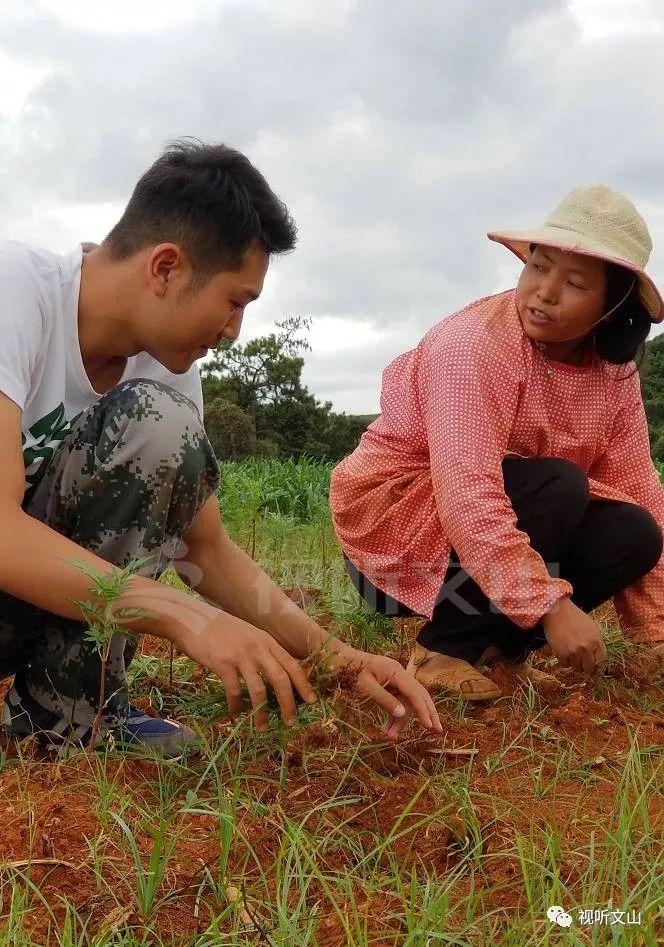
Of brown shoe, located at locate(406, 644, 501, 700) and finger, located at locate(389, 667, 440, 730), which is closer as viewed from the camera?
finger, located at locate(389, 667, 440, 730)

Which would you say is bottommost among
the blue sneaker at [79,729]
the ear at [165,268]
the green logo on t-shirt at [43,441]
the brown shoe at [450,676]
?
the brown shoe at [450,676]

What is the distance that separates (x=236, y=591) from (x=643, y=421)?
57.4 inches

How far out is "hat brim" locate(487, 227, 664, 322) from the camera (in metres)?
2.45

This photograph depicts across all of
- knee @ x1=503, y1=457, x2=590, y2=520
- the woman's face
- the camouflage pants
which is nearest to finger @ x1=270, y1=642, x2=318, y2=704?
the camouflage pants

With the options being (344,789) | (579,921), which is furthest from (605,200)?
(579,921)

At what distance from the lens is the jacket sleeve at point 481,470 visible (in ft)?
7.85

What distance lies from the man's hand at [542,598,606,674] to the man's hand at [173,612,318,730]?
93 cm

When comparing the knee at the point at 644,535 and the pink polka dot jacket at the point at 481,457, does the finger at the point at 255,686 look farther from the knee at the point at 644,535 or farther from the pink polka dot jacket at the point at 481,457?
the knee at the point at 644,535

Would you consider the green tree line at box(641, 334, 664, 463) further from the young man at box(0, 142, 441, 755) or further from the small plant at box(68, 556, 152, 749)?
the small plant at box(68, 556, 152, 749)

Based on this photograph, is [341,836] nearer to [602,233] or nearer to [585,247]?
[585,247]

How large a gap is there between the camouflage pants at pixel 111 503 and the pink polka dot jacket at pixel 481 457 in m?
0.72

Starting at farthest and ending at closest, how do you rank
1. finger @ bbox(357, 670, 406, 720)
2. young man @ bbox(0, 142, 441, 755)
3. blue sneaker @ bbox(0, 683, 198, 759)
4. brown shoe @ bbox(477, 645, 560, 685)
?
brown shoe @ bbox(477, 645, 560, 685)
blue sneaker @ bbox(0, 683, 198, 759)
young man @ bbox(0, 142, 441, 755)
finger @ bbox(357, 670, 406, 720)

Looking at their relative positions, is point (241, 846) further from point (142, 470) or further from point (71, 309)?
point (71, 309)

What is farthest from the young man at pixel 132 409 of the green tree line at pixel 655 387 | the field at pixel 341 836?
the green tree line at pixel 655 387
